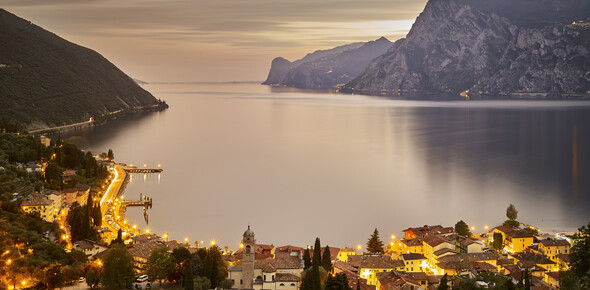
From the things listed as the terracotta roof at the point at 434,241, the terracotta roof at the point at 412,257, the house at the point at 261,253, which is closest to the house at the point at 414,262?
the terracotta roof at the point at 412,257

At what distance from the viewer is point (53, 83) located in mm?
91250

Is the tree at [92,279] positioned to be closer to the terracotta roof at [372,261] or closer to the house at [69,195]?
the terracotta roof at [372,261]

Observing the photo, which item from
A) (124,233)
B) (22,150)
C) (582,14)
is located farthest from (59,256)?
(582,14)

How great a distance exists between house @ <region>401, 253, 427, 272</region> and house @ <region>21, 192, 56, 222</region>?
1462 centimetres

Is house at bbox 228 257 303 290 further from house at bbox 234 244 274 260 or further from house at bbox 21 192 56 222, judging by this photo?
house at bbox 21 192 56 222

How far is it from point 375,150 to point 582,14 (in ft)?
487

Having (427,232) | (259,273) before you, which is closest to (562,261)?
(427,232)

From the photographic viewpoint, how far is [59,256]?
65.2 ft

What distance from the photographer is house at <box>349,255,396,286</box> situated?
20.8 m

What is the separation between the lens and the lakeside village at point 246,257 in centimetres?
1819

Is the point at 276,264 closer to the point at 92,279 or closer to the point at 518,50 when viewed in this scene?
the point at 92,279

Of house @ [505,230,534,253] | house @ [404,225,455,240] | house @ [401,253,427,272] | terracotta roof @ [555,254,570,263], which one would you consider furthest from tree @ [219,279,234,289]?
house @ [505,230,534,253]

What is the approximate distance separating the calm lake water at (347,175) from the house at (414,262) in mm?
4924

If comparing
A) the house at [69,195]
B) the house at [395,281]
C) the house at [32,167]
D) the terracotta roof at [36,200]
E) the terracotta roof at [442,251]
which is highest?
the house at [32,167]
